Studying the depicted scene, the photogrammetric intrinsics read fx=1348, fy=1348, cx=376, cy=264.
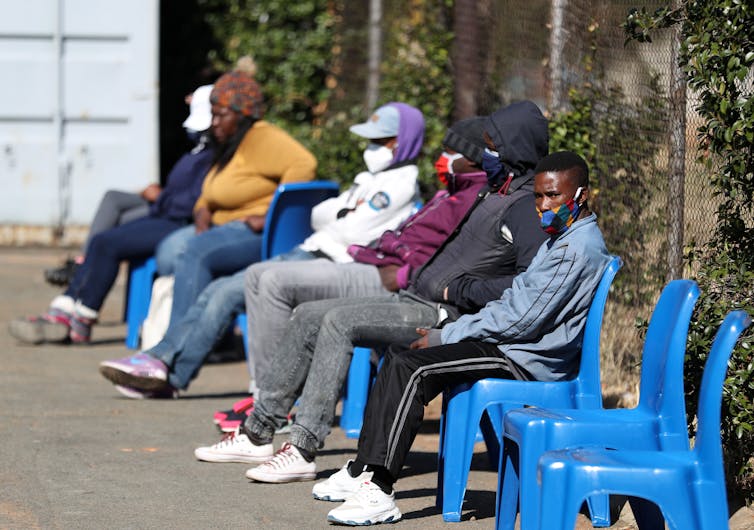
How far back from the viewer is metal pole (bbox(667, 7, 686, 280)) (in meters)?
5.27

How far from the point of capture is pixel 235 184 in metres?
7.56

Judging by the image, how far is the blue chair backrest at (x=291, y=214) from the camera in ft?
23.0

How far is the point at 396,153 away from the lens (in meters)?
6.45

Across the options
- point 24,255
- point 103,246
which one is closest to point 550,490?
point 103,246

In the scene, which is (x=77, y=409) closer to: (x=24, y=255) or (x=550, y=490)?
(x=550, y=490)

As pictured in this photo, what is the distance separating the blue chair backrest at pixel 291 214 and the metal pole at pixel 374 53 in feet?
11.2

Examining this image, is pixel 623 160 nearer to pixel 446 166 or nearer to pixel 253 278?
pixel 446 166

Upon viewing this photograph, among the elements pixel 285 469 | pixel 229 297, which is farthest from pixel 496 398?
pixel 229 297

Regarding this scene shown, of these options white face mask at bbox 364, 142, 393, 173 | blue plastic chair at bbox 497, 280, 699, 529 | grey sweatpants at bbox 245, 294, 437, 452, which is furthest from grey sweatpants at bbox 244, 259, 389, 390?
blue plastic chair at bbox 497, 280, 699, 529

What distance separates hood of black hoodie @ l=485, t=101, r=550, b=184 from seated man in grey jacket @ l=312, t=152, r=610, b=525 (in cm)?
58

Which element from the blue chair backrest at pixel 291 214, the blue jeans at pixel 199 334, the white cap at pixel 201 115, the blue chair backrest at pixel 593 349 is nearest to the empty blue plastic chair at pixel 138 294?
the white cap at pixel 201 115

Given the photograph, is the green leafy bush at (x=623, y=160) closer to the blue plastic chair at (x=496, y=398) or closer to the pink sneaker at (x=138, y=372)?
the blue plastic chair at (x=496, y=398)

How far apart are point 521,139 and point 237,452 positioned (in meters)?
1.75

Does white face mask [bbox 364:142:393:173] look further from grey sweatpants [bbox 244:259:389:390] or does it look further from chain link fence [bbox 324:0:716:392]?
chain link fence [bbox 324:0:716:392]
